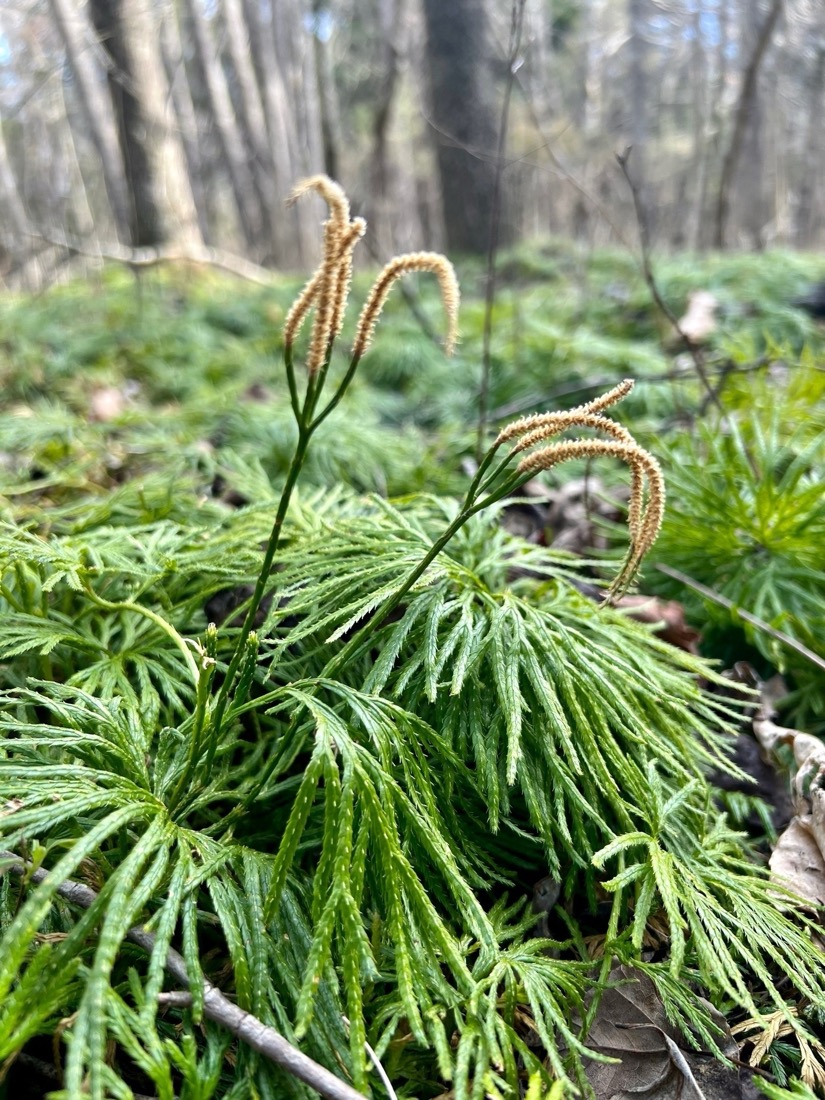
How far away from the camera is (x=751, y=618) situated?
1893 millimetres

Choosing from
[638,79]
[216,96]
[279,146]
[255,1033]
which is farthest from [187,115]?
[255,1033]

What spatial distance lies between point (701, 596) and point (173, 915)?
1.68 m

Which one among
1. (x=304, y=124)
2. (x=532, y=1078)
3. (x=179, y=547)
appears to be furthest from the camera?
(x=304, y=124)

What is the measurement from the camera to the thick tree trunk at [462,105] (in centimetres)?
815

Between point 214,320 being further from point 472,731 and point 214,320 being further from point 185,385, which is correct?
point 472,731

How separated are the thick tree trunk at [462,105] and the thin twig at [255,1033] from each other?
8.18 m

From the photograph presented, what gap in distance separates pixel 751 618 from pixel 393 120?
43.9 ft

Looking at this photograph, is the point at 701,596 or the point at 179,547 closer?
the point at 179,547

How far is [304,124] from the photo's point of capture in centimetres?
1655

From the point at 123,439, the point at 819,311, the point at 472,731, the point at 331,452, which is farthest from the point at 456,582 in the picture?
the point at 819,311

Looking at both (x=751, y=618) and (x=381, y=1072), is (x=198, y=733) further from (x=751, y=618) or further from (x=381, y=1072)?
(x=751, y=618)

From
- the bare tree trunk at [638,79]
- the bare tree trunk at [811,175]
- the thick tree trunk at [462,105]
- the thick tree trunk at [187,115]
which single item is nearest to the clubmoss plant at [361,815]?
the thick tree trunk at [462,105]

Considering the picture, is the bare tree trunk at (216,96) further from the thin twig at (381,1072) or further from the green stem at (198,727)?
the thin twig at (381,1072)

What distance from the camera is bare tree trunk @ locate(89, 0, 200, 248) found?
25.0ft
